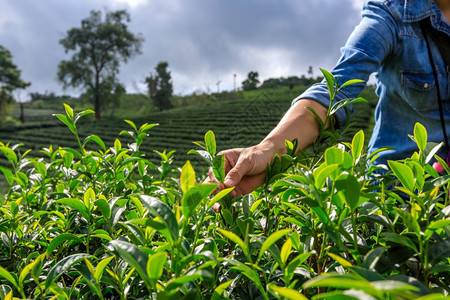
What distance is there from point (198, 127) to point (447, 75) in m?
19.2

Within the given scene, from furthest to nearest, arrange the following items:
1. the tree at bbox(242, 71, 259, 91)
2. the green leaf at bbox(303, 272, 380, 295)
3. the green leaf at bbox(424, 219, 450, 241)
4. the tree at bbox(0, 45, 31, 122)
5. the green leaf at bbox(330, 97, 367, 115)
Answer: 1. the tree at bbox(242, 71, 259, 91)
2. the tree at bbox(0, 45, 31, 122)
3. the green leaf at bbox(330, 97, 367, 115)
4. the green leaf at bbox(424, 219, 450, 241)
5. the green leaf at bbox(303, 272, 380, 295)

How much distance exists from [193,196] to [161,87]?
3359cm

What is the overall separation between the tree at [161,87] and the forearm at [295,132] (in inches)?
1270

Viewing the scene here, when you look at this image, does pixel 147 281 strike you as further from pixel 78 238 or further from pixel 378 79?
pixel 378 79

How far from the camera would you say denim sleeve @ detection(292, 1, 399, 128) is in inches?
40.6

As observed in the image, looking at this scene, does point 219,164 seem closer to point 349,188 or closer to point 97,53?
point 349,188

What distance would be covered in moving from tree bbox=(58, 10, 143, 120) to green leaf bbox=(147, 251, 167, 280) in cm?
2866

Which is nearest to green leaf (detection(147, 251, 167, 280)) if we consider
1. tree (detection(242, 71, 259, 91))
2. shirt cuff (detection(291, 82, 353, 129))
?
shirt cuff (detection(291, 82, 353, 129))

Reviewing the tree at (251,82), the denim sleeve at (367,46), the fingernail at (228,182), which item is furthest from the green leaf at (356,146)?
the tree at (251,82)

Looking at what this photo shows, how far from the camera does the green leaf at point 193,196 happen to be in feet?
1.17

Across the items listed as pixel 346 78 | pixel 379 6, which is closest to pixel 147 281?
pixel 346 78

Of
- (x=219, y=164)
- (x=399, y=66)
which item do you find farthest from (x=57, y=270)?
(x=399, y=66)

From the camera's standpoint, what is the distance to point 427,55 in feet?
3.96

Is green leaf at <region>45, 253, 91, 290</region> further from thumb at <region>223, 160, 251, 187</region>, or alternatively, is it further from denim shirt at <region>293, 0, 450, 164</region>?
denim shirt at <region>293, 0, 450, 164</region>
